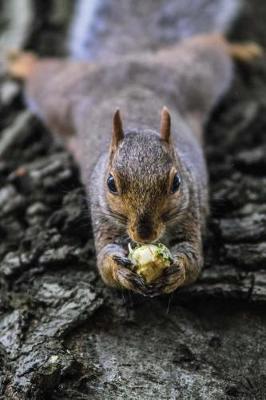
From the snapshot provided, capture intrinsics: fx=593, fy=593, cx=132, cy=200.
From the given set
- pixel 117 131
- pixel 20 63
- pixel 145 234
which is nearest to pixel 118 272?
pixel 145 234

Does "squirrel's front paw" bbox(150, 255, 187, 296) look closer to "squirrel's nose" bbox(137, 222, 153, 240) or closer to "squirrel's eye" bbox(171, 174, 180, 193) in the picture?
"squirrel's nose" bbox(137, 222, 153, 240)

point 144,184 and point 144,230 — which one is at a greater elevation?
point 144,184

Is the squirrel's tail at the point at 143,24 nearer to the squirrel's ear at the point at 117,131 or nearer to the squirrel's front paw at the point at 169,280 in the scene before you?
the squirrel's ear at the point at 117,131

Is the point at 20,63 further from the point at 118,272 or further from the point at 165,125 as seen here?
the point at 118,272

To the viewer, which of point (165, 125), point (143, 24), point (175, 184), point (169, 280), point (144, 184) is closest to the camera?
point (169, 280)

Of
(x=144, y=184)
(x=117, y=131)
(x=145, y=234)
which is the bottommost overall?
(x=145, y=234)

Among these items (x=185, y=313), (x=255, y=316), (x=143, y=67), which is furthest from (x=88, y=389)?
(x=143, y=67)

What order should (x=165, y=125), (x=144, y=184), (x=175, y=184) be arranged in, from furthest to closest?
(x=165, y=125), (x=175, y=184), (x=144, y=184)

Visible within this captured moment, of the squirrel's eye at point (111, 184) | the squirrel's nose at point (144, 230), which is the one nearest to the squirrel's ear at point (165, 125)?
the squirrel's eye at point (111, 184)
